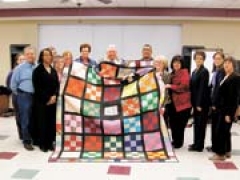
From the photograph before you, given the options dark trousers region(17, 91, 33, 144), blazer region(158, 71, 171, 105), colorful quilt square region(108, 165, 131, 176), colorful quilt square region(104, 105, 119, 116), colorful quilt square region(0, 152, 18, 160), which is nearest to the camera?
colorful quilt square region(108, 165, 131, 176)

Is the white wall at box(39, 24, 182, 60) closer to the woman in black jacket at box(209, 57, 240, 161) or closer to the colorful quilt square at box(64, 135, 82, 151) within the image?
the woman in black jacket at box(209, 57, 240, 161)

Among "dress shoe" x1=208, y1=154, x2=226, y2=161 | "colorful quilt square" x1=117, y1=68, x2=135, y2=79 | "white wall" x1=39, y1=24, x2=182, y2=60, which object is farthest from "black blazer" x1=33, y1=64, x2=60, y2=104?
"white wall" x1=39, y1=24, x2=182, y2=60

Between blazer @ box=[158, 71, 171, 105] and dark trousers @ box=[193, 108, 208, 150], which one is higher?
blazer @ box=[158, 71, 171, 105]

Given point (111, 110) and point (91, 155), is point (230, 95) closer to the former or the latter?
point (111, 110)

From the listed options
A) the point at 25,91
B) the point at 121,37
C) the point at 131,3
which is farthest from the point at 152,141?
the point at 121,37

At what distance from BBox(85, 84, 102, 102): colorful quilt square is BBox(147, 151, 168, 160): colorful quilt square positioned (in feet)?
3.00

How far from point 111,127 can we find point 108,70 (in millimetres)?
772

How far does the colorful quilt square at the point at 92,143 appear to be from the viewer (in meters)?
4.13

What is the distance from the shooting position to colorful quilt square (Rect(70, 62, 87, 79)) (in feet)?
14.2

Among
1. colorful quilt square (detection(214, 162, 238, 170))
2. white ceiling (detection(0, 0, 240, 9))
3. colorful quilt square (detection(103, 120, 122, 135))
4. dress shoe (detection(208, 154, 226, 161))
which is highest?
white ceiling (detection(0, 0, 240, 9))

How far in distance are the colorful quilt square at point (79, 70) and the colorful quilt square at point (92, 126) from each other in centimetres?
55

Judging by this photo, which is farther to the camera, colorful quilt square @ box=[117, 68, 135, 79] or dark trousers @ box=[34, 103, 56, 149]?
colorful quilt square @ box=[117, 68, 135, 79]

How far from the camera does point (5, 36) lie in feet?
28.8

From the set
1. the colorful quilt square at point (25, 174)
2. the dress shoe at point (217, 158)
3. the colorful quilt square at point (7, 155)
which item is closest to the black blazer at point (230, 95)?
the dress shoe at point (217, 158)
